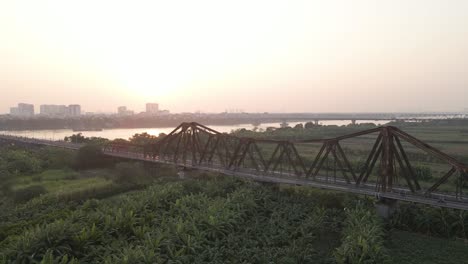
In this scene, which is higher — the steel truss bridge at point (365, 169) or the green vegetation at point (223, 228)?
the steel truss bridge at point (365, 169)

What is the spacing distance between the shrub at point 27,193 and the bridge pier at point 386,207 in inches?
1373

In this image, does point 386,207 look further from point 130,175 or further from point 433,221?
point 130,175

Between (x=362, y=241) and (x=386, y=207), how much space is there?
905 centimetres

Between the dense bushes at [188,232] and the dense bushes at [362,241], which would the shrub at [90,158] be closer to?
the dense bushes at [188,232]

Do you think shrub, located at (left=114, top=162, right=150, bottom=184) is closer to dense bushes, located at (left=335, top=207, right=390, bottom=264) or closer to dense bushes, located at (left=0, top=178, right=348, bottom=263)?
dense bushes, located at (left=0, top=178, right=348, bottom=263)

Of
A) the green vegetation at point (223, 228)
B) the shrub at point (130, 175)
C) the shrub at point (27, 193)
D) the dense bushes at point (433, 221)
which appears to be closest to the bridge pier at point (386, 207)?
the dense bushes at point (433, 221)

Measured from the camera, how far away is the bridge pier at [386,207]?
28.4 metres

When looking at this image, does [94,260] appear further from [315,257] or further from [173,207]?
[315,257]

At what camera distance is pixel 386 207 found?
28.4m

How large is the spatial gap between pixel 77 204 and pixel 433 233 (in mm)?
31823

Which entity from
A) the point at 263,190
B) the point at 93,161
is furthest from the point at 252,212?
the point at 93,161

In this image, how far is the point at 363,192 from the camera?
2973 centimetres

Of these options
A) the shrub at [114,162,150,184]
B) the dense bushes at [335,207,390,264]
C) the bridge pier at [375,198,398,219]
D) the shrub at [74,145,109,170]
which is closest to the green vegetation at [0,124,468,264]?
the dense bushes at [335,207,390,264]

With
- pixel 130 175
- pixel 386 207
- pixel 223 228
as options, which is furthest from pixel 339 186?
pixel 130 175
